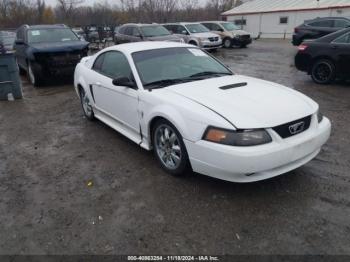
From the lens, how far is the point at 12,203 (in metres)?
3.28

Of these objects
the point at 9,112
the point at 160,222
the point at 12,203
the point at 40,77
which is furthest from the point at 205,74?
the point at 40,77

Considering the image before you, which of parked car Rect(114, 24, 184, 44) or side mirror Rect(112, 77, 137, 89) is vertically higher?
parked car Rect(114, 24, 184, 44)

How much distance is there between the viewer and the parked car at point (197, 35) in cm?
1656

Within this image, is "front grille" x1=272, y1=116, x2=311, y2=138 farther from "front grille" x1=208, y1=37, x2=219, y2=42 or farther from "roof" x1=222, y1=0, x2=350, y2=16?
"roof" x1=222, y1=0, x2=350, y2=16

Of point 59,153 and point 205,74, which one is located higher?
point 205,74

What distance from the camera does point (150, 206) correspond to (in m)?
3.13

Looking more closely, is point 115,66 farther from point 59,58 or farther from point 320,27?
point 320,27

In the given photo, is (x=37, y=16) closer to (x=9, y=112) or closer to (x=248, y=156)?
(x=9, y=112)

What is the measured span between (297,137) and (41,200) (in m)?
2.81

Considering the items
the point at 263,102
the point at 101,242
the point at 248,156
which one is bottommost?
the point at 101,242

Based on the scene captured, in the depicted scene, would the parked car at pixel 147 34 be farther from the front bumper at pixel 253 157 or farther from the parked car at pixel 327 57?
the front bumper at pixel 253 157

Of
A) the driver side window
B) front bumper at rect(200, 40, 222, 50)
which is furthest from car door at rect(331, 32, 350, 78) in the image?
front bumper at rect(200, 40, 222, 50)

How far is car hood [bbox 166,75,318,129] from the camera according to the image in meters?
2.95

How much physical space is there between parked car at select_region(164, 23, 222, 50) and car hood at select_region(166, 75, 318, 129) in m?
13.3
